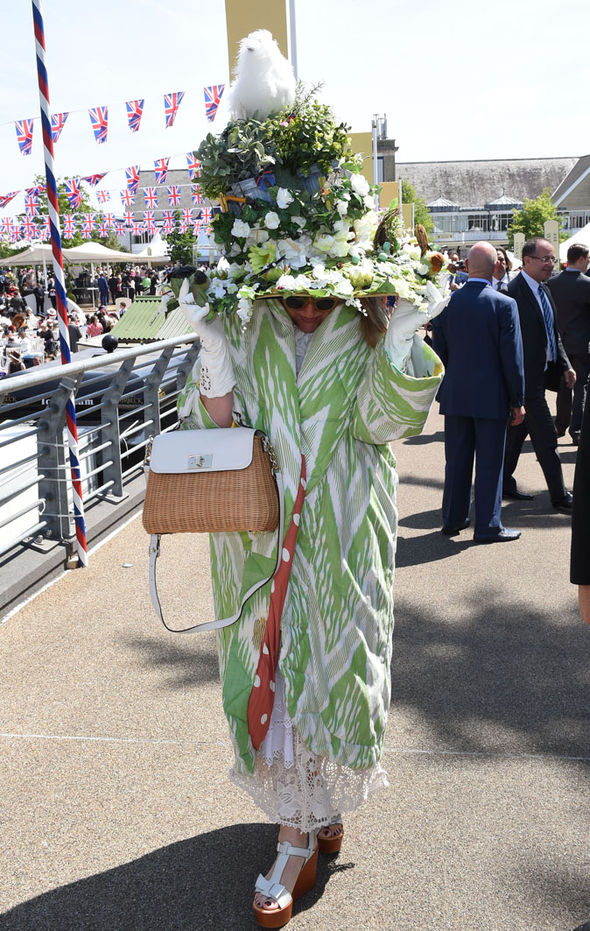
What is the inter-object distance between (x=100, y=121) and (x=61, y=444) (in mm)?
12720

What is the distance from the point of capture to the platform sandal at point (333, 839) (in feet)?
9.65

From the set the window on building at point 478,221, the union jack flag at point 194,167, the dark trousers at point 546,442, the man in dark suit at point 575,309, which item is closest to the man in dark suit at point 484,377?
the dark trousers at point 546,442

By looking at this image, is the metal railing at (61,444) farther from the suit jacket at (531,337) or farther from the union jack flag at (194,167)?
the suit jacket at (531,337)

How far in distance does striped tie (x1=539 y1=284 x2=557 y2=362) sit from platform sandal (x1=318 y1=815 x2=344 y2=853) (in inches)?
213

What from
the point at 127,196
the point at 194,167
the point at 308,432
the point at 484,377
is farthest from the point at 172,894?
the point at 127,196

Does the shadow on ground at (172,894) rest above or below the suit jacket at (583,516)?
below

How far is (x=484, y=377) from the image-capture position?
6418mm

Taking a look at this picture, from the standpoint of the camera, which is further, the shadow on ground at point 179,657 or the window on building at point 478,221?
the window on building at point 478,221

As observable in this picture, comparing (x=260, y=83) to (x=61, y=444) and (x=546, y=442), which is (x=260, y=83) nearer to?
(x=61, y=444)

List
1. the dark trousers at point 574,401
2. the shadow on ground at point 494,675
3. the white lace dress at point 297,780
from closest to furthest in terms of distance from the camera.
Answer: the white lace dress at point 297,780, the shadow on ground at point 494,675, the dark trousers at point 574,401

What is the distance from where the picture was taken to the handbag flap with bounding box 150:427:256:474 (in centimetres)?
266

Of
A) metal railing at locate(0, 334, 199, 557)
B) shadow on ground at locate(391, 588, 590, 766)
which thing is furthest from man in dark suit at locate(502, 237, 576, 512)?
metal railing at locate(0, 334, 199, 557)

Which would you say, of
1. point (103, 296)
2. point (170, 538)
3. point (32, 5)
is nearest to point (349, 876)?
point (170, 538)

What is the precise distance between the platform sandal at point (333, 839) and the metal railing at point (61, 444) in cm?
274
